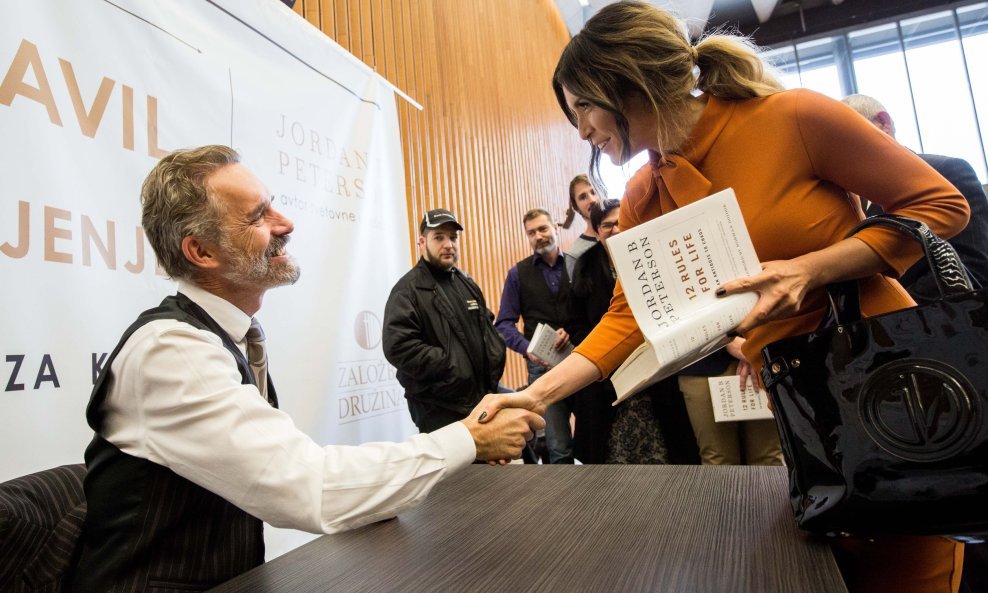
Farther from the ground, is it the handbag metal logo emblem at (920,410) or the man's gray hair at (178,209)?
the man's gray hair at (178,209)

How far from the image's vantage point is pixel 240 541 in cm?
97

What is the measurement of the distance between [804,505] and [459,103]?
4.55 m

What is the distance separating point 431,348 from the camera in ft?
8.80

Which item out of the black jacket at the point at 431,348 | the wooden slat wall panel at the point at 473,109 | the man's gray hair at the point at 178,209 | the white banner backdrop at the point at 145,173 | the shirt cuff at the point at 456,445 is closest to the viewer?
the shirt cuff at the point at 456,445

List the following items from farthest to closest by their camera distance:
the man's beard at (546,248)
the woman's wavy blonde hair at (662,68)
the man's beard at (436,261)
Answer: the man's beard at (546,248)
the man's beard at (436,261)
the woman's wavy blonde hair at (662,68)

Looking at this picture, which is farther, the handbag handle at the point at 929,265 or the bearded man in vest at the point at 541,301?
the bearded man in vest at the point at 541,301

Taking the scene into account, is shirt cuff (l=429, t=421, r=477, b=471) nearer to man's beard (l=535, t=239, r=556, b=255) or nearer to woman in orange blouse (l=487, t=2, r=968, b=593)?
woman in orange blouse (l=487, t=2, r=968, b=593)

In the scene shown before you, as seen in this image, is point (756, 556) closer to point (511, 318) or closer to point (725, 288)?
point (725, 288)

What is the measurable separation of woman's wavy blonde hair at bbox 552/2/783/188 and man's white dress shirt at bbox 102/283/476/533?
0.77 metres

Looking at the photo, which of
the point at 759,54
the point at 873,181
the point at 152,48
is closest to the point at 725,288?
the point at 873,181

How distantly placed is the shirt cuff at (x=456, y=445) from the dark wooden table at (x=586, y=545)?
0.29 feet

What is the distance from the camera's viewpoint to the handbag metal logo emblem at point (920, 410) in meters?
0.64

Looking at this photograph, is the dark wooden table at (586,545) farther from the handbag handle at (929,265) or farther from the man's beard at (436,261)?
the man's beard at (436,261)

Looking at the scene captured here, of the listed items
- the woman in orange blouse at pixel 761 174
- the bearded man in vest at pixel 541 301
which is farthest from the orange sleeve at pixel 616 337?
the bearded man in vest at pixel 541 301
